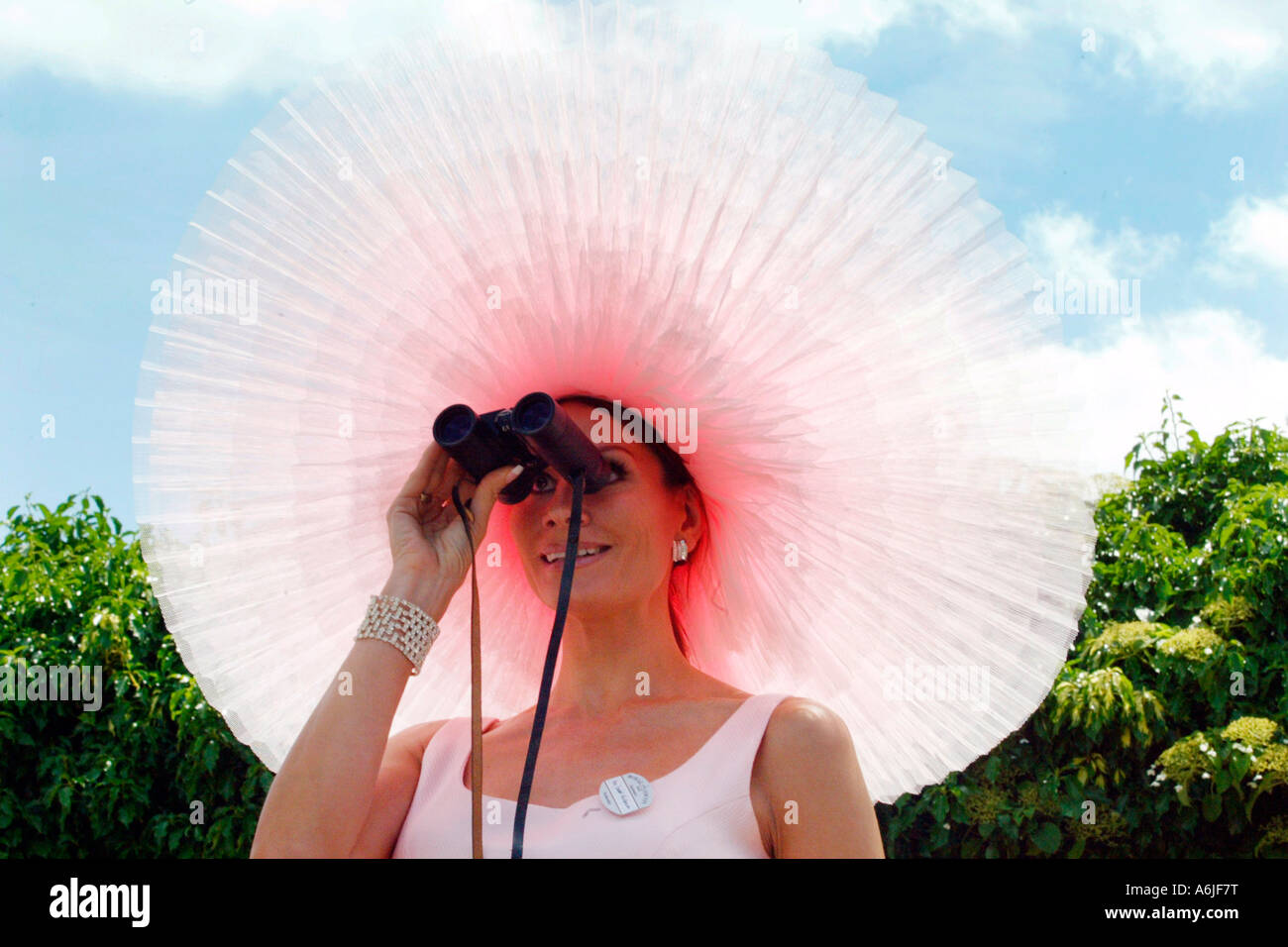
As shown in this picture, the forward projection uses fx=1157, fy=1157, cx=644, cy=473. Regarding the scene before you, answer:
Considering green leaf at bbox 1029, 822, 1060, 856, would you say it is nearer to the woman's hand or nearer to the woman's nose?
the woman's nose

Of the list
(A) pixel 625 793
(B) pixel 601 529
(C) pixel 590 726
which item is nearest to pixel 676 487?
(B) pixel 601 529

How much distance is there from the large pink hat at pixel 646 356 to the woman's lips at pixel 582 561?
225mm

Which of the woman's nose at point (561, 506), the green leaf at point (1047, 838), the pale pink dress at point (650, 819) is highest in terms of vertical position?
the woman's nose at point (561, 506)

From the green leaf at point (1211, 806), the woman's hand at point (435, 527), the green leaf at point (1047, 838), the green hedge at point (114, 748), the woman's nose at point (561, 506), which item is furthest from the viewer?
the green hedge at point (114, 748)

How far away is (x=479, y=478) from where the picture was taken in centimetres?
183

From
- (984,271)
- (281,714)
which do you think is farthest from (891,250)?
(281,714)

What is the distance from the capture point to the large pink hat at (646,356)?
1.70 meters

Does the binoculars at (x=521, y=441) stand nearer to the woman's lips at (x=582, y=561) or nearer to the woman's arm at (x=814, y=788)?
the woman's lips at (x=582, y=561)

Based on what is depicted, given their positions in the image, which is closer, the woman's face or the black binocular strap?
the black binocular strap

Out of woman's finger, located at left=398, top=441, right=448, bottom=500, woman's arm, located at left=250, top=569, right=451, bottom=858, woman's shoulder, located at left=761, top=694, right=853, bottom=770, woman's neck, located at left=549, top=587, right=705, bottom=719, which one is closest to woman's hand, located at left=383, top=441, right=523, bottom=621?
woman's finger, located at left=398, top=441, right=448, bottom=500

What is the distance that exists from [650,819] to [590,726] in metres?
0.29

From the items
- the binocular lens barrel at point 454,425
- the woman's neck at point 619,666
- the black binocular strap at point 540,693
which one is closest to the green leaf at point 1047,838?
the woman's neck at point 619,666

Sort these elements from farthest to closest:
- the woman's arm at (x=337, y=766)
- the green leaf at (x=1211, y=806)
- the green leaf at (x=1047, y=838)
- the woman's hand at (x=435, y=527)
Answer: the green leaf at (x=1047, y=838) < the green leaf at (x=1211, y=806) < the woman's hand at (x=435, y=527) < the woman's arm at (x=337, y=766)

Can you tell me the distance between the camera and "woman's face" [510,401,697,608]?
1920mm
